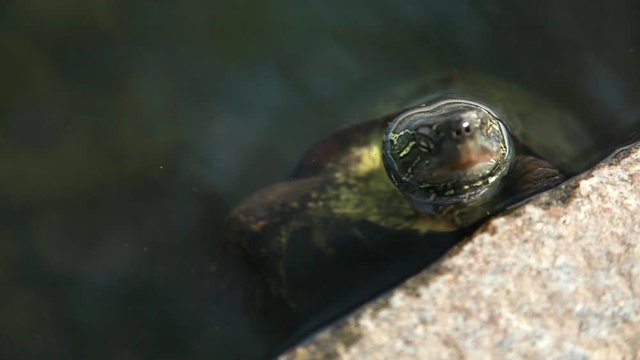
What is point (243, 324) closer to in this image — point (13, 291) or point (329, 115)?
point (13, 291)

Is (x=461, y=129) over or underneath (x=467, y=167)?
over

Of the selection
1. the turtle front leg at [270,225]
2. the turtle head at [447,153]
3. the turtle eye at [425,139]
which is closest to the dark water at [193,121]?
the turtle front leg at [270,225]

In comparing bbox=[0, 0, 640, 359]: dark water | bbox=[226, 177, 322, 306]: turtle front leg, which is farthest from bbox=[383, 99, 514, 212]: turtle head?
bbox=[226, 177, 322, 306]: turtle front leg

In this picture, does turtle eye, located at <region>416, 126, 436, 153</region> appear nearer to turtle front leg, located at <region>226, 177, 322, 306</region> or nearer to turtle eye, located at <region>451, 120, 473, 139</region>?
turtle eye, located at <region>451, 120, 473, 139</region>

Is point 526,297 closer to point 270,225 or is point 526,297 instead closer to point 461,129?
point 461,129

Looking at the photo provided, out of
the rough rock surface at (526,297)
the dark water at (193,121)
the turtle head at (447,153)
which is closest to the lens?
the rough rock surface at (526,297)

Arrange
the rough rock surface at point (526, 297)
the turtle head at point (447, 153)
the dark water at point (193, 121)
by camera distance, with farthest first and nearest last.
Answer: the turtle head at point (447, 153), the dark water at point (193, 121), the rough rock surface at point (526, 297)

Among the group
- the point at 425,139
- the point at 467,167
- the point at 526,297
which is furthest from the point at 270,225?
the point at 526,297

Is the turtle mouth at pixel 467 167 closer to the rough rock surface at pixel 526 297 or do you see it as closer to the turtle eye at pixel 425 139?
the turtle eye at pixel 425 139
